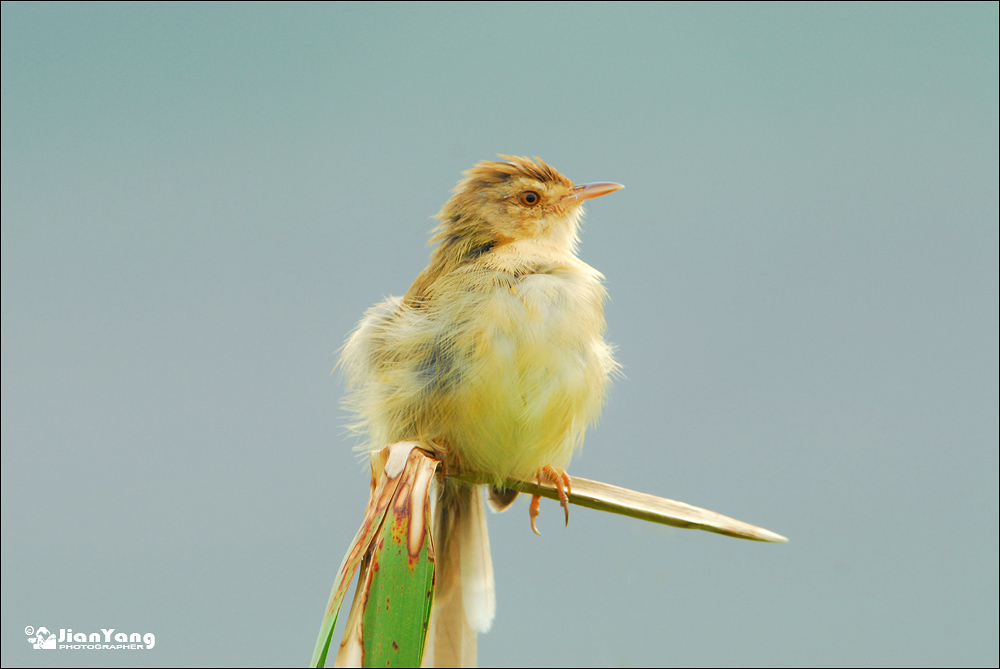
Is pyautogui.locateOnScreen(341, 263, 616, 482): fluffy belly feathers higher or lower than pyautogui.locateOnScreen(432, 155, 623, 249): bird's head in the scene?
lower

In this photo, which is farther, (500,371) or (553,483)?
(553,483)

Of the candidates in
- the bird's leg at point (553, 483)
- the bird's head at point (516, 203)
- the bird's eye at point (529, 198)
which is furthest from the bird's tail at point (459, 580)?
the bird's eye at point (529, 198)

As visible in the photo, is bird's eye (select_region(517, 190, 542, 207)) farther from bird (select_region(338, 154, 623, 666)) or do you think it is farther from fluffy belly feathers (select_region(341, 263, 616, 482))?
fluffy belly feathers (select_region(341, 263, 616, 482))

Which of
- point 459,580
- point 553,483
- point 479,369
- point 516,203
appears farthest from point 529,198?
point 459,580

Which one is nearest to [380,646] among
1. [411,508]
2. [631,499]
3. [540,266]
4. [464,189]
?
[411,508]

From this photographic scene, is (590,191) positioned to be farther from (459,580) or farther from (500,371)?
(459,580)

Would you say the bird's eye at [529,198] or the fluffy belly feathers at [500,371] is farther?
the bird's eye at [529,198]

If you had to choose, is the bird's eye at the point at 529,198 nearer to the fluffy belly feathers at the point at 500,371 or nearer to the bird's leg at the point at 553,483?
the fluffy belly feathers at the point at 500,371

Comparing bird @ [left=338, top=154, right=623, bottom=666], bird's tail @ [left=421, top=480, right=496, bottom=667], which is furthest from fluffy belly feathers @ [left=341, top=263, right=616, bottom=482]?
bird's tail @ [left=421, top=480, right=496, bottom=667]
